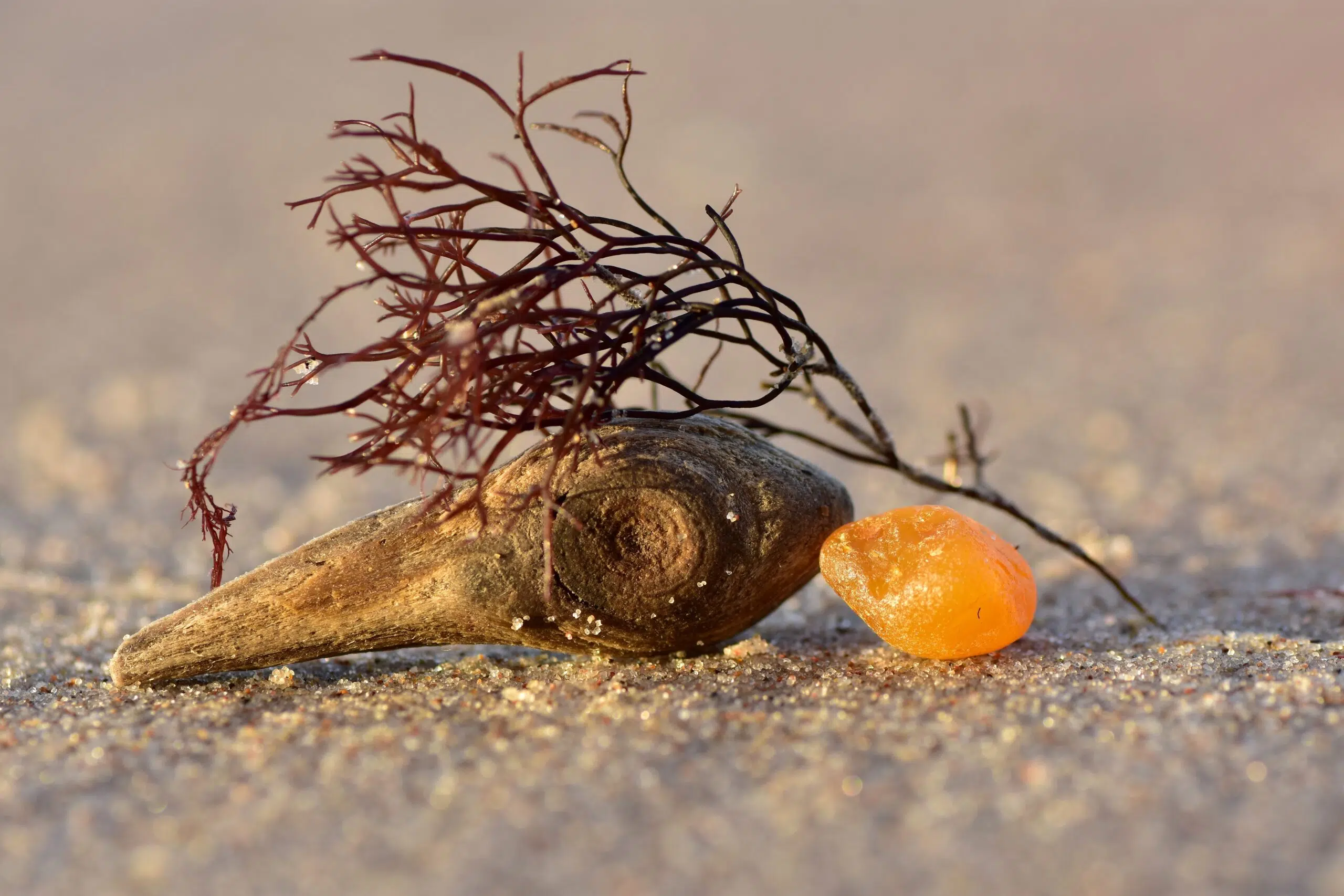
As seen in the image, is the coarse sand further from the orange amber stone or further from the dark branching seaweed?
the dark branching seaweed

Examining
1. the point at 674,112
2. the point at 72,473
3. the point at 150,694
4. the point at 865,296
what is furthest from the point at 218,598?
the point at 674,112

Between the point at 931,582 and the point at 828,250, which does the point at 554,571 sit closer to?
the point at 931,582

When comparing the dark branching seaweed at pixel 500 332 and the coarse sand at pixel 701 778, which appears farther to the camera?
the dark branching seaweed at pixel 500 332

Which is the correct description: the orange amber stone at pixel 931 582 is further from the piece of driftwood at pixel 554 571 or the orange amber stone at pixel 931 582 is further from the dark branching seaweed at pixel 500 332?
the dark branching seaweed at pixel 500 332

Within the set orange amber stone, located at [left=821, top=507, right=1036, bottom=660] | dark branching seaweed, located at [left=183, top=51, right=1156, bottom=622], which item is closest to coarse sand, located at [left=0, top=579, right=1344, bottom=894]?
orange amber stone, located at [left=821, top=507, right=1036, bottom=660]

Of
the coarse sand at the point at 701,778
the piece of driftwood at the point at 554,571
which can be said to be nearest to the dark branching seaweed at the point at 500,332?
the piece of driftwood at the point at 554,571
